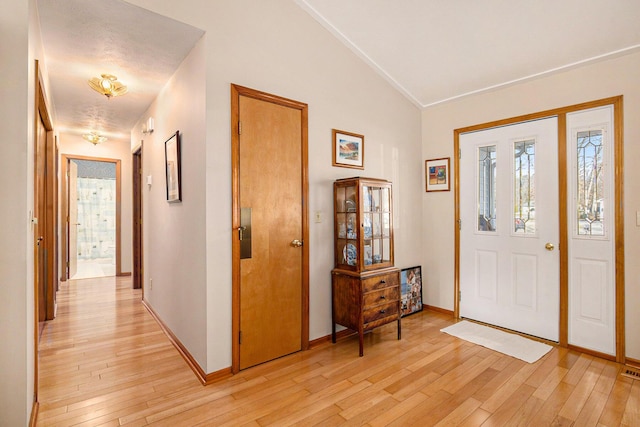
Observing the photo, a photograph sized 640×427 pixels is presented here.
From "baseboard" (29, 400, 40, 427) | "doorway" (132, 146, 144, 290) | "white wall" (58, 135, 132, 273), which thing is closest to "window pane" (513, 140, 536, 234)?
"baseboard" (29, 400, 40, 427)

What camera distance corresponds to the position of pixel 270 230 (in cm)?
272

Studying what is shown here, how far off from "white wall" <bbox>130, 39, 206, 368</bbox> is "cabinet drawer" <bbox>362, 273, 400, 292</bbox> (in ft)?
4.41

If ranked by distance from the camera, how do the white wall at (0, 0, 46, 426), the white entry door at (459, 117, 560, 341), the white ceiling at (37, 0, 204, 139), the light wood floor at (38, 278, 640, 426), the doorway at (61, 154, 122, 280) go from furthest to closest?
the doorway at (61, 154, 122, 280) → the white entry door at (459, 117, 560, 341) → the white ceiling at (37, 0, 204, 139) → the light wood floor at (38, 278, 640, 426) → the white wall at (0, 0, 46, 426)

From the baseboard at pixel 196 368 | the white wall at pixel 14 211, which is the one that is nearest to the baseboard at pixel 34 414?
the white wall at pixel 14 211

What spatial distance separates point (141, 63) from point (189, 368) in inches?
103

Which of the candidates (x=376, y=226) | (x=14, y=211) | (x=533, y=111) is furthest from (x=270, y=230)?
(x=533, y=111)

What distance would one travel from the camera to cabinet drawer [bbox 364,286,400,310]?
2.88 meters

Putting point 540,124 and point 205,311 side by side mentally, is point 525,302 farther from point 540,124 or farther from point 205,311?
point 205,311

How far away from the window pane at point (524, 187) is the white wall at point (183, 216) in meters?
2.95

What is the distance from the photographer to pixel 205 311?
7.86ft

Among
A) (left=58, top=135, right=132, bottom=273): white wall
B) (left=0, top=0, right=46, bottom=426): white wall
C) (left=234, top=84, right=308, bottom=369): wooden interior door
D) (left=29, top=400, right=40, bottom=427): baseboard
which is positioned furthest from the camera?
(left=58, top=135, right=132, bottom=273): white wall

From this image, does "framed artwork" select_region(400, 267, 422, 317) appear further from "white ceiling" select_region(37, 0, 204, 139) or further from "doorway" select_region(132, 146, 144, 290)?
"doorway" select_region(132, 146, 144, 290)

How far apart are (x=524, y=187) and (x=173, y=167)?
3.42 metres

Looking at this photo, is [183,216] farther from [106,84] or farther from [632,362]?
[632,362]
